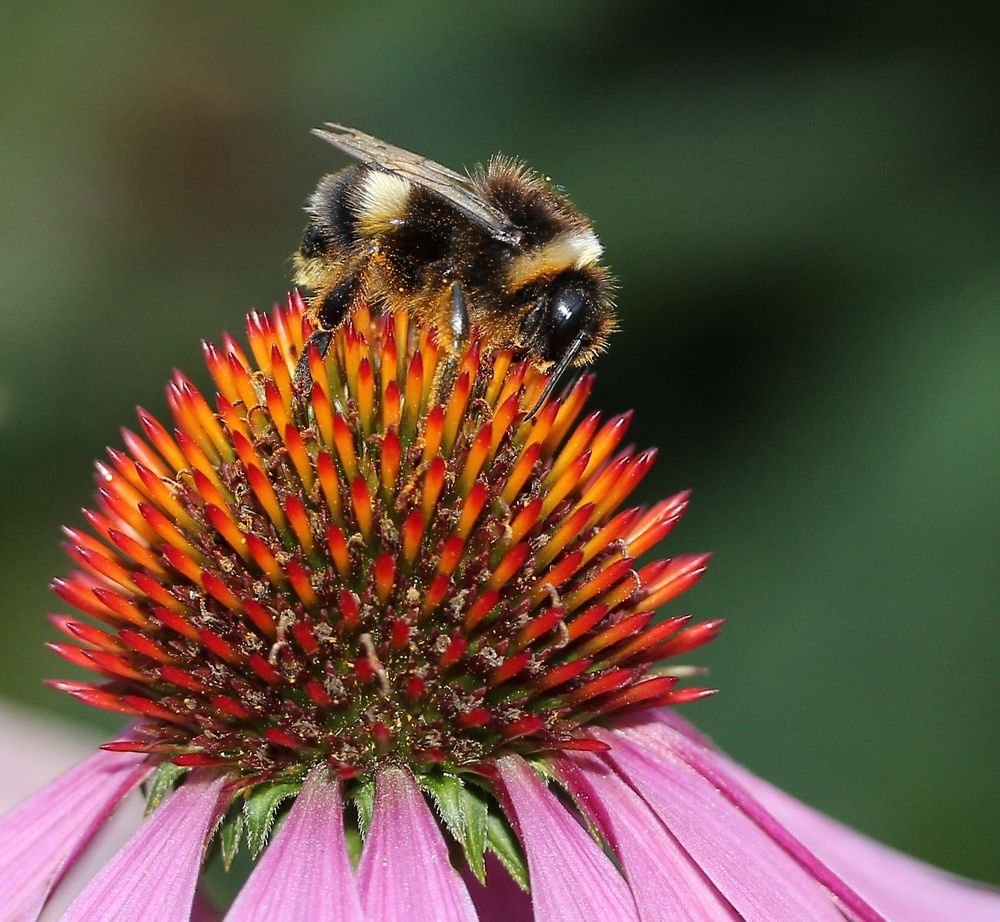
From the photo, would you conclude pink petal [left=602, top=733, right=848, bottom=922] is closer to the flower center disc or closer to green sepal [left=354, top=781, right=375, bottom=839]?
the flower center disc

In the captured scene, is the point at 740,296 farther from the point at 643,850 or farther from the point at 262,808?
the point at 262,808

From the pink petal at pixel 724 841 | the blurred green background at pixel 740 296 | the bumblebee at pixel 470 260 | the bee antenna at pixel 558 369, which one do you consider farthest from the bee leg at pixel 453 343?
the blurred green background at pixel 740 296

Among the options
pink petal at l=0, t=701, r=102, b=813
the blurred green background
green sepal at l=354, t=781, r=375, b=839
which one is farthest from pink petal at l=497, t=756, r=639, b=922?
the blurred green background

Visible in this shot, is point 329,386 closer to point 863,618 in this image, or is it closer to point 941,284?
point 863,618

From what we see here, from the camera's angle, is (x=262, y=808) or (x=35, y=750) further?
(x=35, y=750)

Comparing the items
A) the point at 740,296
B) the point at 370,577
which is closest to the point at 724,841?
the point at 370,577

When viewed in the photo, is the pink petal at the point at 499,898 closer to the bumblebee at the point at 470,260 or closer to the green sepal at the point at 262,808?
the green sepal at the point at 262,808
